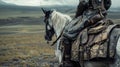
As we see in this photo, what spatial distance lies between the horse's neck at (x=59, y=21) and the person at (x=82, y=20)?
50 cm

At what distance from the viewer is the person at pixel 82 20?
7637 millimetres

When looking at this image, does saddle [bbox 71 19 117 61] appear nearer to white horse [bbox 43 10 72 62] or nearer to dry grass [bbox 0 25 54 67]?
white horse [bbox 43 10 72 62]

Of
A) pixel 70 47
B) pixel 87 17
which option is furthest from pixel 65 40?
pixel 87 17

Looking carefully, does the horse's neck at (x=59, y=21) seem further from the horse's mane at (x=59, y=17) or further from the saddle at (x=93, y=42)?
the saddle at (x=93, y=42)

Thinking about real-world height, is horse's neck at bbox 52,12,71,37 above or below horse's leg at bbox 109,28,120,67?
above

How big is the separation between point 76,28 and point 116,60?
1352 millimetres

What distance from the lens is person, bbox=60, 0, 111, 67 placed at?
7637 millimetres

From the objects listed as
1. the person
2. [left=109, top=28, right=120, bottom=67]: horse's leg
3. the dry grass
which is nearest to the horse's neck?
the person

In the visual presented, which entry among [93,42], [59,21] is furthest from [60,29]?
[93,42]

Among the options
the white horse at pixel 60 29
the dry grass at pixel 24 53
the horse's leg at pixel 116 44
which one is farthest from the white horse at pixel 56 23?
the dry grass at pixel 24 53

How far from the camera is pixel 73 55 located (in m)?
7.72

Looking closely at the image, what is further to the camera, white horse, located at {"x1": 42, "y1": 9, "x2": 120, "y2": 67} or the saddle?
the saddle

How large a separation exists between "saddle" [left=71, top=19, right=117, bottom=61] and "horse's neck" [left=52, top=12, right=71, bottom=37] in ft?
3.35

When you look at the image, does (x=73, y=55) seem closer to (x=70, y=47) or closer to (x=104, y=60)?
(x=70, y=47)
